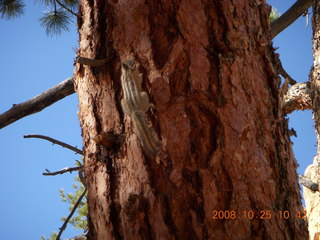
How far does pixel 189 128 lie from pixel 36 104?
1333 mm

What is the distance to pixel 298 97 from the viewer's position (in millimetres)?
2990

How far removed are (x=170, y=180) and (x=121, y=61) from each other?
397 millimetres

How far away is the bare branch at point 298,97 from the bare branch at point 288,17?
742mm

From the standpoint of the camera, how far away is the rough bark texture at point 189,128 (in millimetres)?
943

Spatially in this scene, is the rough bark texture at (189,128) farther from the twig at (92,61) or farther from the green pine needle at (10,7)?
the green pine needle at (10,7)

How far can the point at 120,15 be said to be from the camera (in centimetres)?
114

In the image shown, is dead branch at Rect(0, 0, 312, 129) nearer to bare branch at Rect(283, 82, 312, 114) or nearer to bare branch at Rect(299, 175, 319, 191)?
bare branch at Rect(283, 82, 312, 114)

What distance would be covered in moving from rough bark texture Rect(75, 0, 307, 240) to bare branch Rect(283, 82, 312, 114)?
1.93 meters

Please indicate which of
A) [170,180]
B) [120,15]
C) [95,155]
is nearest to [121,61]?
[120,15]

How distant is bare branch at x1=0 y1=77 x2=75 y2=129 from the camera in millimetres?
2049

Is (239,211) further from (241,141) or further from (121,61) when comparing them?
(121,61)
